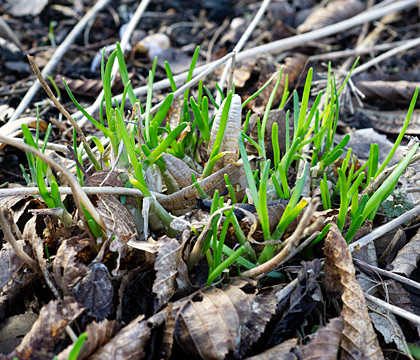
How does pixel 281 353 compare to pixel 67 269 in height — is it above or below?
below

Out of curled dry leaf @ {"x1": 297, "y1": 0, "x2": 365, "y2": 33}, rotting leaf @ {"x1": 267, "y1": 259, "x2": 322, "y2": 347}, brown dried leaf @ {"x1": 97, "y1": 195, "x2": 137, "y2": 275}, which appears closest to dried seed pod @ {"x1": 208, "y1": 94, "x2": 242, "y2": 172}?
brown dried leaf @ {"x1": 97, "y1": 195, "x2": 137, "y2": 275}

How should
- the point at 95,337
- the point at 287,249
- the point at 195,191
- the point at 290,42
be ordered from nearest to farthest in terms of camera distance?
the point at 95,337
the point at 287,249
the point at 195,191
the point at 290,42

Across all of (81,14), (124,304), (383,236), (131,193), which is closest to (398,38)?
(383,236)

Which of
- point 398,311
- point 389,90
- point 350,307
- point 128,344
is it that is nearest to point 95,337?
point 128,344

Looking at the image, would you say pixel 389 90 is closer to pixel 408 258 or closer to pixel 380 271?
pixel 408 258

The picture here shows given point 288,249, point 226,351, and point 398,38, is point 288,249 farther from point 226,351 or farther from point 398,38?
point 398,38
